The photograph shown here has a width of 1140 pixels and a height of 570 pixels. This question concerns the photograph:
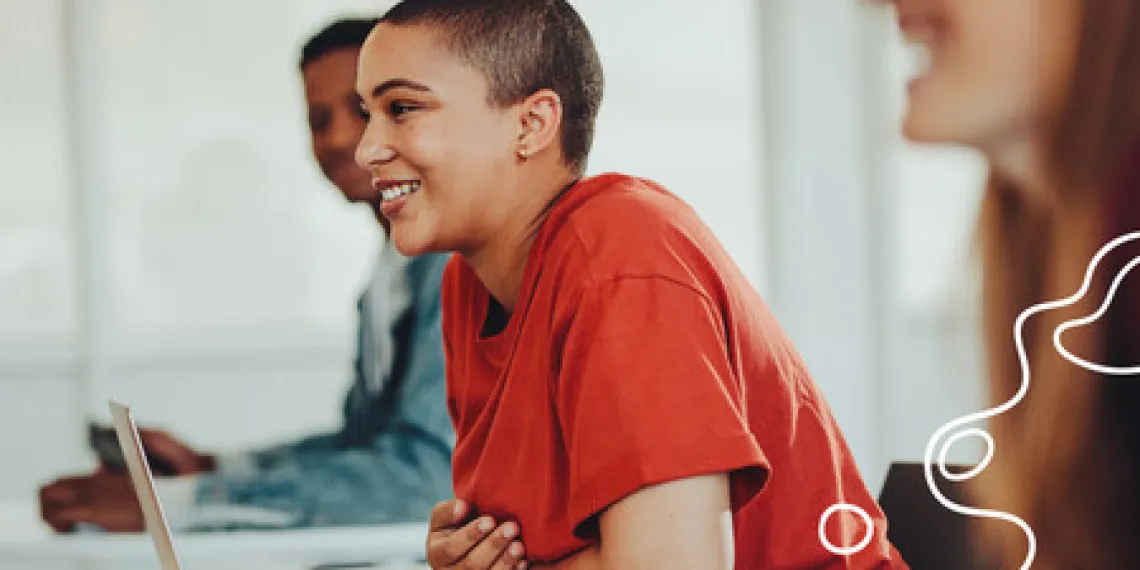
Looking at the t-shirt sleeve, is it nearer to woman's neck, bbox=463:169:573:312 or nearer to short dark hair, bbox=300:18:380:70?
woman's neck, bbox=463:169:573:312

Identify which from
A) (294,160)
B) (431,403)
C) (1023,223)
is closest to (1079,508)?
(1023,223)

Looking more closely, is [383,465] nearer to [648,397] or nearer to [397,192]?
[397,192]

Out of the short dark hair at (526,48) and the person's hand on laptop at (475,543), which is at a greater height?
the short dark hair at (526,48)

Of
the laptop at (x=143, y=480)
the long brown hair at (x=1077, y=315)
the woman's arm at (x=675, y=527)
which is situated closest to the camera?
the long brown hair at (x=1077, y=315)

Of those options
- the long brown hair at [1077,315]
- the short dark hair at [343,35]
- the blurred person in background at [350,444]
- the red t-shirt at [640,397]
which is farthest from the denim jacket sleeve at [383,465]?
the long brown hair at [1077,315]

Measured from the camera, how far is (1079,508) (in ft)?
2.52

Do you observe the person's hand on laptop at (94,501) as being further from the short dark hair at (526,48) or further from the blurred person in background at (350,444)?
the short dark hair at (526,48)

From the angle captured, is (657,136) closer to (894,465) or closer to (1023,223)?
(894,465)

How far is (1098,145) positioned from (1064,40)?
5cm

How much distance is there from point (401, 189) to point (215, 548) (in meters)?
1.58

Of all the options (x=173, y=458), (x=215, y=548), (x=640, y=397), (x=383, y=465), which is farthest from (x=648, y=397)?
(x=215, y=548)

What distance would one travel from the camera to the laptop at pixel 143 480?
1.11 m

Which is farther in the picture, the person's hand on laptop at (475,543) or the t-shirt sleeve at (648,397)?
the person's hand on laptop at (475,543)

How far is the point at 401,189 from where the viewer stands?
4.01ft
